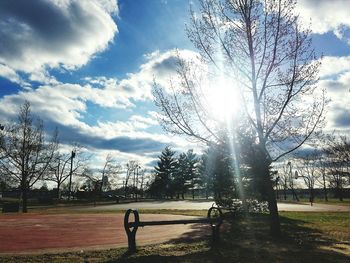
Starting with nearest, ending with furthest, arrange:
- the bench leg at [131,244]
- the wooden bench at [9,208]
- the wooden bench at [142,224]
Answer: the bench leg at [131,244] → the wooden bench at [142,224] → the wooden bench at [9,208]

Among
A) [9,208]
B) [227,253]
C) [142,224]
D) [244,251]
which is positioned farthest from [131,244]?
[9,208]

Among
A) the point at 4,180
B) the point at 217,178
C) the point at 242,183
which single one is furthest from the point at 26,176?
the point at 242,183

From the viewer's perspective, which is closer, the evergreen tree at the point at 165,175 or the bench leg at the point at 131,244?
the bench leg at the point at 131,244

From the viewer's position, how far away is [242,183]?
25.5 meters

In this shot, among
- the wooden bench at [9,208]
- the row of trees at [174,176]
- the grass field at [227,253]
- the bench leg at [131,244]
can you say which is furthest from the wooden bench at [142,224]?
the row of trees at [174,176]

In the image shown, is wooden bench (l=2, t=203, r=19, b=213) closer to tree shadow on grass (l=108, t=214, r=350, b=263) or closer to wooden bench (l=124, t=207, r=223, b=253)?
tree shadow on grass (l=108, t=214, r=350, b=263)

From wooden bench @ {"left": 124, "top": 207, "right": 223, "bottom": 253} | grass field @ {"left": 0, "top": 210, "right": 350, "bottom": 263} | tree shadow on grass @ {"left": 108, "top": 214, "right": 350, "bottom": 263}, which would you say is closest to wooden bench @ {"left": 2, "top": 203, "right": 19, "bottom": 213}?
tree shadow on grass @ {"left": 108, "top": 214, "right": 350, "bottom": 263}

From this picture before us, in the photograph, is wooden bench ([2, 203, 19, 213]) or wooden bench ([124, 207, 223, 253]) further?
wooden bench ([2, 203, 19, 213])

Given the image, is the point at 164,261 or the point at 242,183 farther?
the point at 242,183

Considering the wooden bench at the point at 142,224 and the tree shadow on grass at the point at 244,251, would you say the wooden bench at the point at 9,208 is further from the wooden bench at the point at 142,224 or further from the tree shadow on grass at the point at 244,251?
the wooden bench at the point at 142,224

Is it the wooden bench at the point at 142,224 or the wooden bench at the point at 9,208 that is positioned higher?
the wooden bench at the point at 142,224

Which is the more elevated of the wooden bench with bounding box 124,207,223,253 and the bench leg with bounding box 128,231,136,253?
the wooden bench with bounding box 124,207,223,253

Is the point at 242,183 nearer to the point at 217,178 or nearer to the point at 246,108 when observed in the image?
the point at 217,178

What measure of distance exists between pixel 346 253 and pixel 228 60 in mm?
7531
